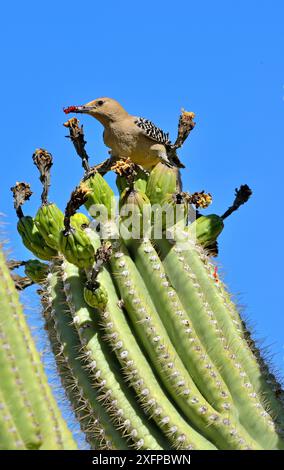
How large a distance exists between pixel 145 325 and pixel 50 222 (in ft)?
3.41

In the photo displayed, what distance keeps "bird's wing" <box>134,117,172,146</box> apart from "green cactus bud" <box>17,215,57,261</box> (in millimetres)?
2897

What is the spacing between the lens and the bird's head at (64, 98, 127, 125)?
342 inches

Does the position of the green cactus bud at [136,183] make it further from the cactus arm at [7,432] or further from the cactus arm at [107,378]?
the cactus arm at [7,432]

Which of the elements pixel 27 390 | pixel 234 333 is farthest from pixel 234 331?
pixel 27 390

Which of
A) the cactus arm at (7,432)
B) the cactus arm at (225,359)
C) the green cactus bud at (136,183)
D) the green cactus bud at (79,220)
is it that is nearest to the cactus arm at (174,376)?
the cactus arm at (225,359)

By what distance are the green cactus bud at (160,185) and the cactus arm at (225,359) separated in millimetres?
551

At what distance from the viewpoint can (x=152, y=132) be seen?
8328mm

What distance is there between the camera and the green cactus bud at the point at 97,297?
4.88m

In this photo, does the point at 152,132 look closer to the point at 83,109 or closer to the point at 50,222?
the point at 83,109

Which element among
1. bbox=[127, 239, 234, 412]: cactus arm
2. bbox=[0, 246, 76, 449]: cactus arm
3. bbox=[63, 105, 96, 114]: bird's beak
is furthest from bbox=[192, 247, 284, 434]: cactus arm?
bbox=[63, 105, 96, 114]: bird's beak

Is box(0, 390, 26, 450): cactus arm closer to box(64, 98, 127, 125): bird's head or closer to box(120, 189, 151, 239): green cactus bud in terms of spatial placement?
box(120, 189, 151, 239): green cactus bud

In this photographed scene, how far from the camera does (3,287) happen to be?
3.73 metres
